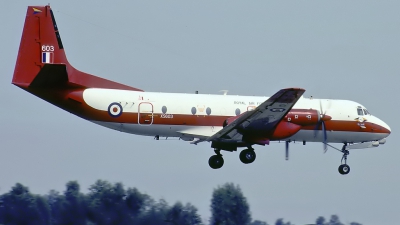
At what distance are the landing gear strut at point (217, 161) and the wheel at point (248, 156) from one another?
98cm

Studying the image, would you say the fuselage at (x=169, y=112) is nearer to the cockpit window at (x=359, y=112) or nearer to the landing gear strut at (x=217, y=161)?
the cockpit window at (x=359, y=112)

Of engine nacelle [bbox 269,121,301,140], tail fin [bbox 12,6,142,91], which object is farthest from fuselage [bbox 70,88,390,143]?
tail fin [bbox 12,6,142,91]

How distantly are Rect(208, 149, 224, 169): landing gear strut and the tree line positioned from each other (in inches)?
67.5

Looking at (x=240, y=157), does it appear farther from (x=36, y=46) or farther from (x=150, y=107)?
(x=36, y=46)

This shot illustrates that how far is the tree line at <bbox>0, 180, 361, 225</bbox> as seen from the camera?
33.6 meters

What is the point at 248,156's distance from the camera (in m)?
35.7

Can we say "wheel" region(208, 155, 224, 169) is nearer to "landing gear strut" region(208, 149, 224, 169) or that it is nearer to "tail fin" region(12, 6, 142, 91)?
"landing gear strut" region(208, 149, 224, 169)

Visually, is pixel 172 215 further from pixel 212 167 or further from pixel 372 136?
pixel 372 136

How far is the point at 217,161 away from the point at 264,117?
3.38 meters

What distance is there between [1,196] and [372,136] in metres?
15.7

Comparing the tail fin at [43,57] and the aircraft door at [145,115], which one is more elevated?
the tail fin at [43,57]

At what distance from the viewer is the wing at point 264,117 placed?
1273 inches

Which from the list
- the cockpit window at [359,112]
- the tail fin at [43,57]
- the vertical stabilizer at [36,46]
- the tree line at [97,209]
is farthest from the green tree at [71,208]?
the cockpit window at [359,112]

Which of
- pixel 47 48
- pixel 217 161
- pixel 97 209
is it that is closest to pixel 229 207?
pixel 217 161
